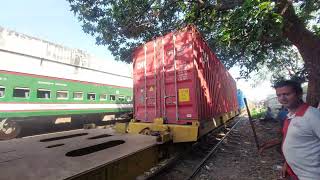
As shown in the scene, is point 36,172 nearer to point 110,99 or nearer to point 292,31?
point 292,31

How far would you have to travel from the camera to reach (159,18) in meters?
11.1

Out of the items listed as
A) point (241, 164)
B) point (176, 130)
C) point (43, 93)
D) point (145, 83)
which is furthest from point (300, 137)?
point (43, 93)

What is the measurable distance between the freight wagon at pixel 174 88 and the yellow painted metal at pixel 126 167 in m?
1.14

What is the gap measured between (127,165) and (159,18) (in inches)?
336

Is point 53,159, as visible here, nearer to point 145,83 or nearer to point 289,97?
point 289,97

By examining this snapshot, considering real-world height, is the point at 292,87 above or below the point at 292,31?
below

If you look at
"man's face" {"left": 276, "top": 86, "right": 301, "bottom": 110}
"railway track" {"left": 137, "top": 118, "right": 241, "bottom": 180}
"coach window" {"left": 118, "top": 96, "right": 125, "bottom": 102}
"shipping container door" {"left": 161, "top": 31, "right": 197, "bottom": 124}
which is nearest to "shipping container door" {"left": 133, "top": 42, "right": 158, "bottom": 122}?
"shipping container door" {"left": 161, "top": 31, "right": 197, "bottom": 124}

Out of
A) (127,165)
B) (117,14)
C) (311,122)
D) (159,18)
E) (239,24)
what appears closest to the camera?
(311,122)

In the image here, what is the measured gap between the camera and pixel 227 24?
21.5 ft

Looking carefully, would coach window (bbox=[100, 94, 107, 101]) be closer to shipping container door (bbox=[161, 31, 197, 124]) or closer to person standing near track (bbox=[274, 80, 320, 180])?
shipping container door (bbox=[161, 31, 197, 124])

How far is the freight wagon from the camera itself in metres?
6.47

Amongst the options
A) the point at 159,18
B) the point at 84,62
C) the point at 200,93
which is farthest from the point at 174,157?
the point at 84,62

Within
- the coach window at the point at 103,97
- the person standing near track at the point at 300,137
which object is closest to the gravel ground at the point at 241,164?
the person standing near track at the point at 300,137

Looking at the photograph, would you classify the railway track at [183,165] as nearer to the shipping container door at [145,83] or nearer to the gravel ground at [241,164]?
the gravel ground at [241,164]
